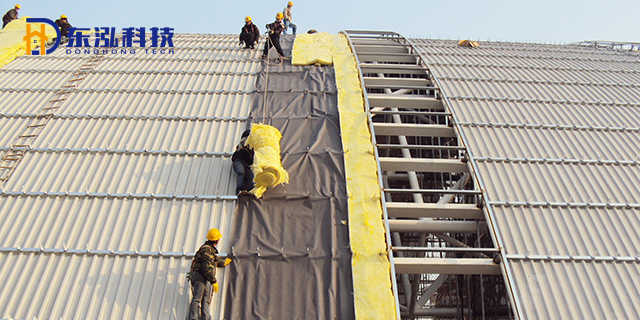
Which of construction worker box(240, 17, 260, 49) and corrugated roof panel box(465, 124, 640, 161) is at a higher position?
construction worker box(240, 17, 260, 49)

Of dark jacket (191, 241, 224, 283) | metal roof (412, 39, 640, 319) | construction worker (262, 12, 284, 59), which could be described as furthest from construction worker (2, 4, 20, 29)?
metal roof (412, 39, 640, 319)

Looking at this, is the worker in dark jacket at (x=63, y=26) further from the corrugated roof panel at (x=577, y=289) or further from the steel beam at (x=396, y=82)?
the corrugated roof panel at (x=577, y=289)

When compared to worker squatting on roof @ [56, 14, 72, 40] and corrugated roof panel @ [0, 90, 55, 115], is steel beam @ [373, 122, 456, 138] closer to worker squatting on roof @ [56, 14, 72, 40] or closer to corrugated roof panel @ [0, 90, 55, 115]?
corrugated roof panel @ [0, 90, 55, 115]

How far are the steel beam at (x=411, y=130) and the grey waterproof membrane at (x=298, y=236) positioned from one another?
4.66ft

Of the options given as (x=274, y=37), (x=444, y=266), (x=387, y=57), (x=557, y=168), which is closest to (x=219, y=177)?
(x=444, y=266)

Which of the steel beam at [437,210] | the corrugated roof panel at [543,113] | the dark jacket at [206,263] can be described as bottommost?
the dark jacket at [206,263]

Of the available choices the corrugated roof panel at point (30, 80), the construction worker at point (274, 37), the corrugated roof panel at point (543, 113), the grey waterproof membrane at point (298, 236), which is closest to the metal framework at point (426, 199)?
the corrugated roof panel at point (543, 113)

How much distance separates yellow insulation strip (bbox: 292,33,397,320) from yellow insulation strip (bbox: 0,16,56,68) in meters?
14.2

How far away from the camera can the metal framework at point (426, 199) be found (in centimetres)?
933

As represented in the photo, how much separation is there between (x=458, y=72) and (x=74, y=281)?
48.1 ft

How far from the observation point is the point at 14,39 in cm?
1752

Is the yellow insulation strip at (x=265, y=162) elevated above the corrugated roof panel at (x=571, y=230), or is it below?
above

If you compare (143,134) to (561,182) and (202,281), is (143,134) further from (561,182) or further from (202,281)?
(561,182)

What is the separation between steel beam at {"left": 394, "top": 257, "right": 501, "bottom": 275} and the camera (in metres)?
8.51
